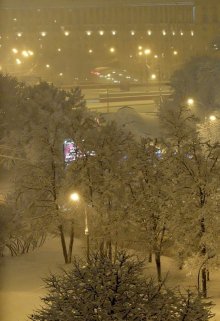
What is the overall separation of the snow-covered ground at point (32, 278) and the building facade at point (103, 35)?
140 ft

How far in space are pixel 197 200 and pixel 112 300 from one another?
7936 millimetres

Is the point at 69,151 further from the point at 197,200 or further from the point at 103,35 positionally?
the point at 103,35

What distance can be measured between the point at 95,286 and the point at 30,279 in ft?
30.8

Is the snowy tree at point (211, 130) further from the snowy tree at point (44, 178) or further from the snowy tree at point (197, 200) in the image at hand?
the snowy tree at point (197, 200)

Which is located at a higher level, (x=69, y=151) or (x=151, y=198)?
(x=69, y=151)

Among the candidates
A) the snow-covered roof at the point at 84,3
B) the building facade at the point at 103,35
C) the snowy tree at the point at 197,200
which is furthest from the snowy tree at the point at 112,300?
the snow-covered roof at the point at 84,3

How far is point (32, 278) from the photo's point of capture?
20.3 metres

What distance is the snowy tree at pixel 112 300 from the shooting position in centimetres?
1104

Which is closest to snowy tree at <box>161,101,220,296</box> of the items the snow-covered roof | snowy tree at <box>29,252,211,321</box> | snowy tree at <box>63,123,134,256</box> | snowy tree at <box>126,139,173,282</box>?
snowy tree at <box>126,139,173,282</box>

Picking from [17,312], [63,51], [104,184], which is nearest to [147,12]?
[63,51]

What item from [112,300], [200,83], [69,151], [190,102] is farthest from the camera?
[200,83]

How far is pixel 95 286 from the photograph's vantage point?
1127cm

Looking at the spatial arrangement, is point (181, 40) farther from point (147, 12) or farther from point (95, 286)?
point (95, 286)

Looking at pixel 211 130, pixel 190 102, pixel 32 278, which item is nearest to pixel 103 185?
pixel 32 278
